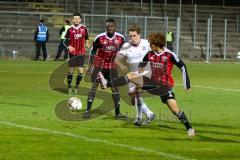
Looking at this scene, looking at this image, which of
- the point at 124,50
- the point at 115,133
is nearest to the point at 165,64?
the point at 115,133

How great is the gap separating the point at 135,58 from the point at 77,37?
6.53 meters

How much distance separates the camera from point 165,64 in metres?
12.4

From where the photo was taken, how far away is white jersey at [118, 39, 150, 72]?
14.3 meters

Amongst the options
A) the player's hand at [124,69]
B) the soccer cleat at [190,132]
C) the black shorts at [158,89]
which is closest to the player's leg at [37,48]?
the player's hand at [124,69]

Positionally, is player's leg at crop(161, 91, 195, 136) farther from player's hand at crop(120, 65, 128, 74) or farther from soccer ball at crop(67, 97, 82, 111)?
soccer ball at crop(67, 97, 82, 111)

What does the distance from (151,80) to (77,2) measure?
121 feet

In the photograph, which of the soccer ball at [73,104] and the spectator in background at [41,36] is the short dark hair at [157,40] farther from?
the spectator in background at [41,36]

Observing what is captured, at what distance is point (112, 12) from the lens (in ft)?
164

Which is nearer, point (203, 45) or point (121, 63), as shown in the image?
point (121, 63)

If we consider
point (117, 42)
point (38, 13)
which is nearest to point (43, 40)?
point (38, 13)

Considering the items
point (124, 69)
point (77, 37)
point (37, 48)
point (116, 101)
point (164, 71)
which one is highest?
point (77, 37)

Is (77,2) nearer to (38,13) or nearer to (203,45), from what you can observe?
(38,13)

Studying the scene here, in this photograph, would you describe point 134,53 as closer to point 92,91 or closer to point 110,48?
point 110,48

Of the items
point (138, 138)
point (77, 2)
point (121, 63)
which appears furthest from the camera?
point (77, 2)
